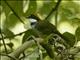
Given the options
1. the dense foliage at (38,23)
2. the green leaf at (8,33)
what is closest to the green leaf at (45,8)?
the dense foliage at (38,23)

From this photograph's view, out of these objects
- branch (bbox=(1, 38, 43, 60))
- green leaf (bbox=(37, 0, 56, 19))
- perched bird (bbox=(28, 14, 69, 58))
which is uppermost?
green leaf (bbox=(37, 0, 56, 19))

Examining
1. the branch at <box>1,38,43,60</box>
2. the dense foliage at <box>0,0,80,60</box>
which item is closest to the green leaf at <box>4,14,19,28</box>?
the dense foliage at <box>0,0,80,60</box>

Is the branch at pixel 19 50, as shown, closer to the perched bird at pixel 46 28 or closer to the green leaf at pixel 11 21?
the perched bird at pixel 46 28

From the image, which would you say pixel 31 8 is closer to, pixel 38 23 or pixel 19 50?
pixel 38 23

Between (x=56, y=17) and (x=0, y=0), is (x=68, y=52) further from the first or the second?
(x=0, y=0)

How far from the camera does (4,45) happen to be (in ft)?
2.78

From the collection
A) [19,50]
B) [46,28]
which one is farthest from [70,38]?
[19,50]

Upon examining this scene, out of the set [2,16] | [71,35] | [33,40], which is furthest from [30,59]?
[2,16]

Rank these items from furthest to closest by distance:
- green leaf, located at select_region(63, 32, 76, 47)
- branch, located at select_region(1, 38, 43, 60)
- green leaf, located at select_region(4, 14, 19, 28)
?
1. green leaf, located at select_region(4, 14, 19, 28)
2. green leaf, located at select_region(63, 32, 76, 47)
3. branch, located at select_region(1, 38, 43, 60)

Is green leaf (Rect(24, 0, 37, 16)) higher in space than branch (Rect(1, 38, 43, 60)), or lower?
higher

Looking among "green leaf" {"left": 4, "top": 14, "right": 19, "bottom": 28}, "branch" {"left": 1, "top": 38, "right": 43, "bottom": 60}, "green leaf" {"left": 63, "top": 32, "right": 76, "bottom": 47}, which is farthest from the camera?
"green leaf" {"left": 4, "top": 14, "right": 19, "bottom": 28}

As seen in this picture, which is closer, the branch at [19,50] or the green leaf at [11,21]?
the branch at [19,50]

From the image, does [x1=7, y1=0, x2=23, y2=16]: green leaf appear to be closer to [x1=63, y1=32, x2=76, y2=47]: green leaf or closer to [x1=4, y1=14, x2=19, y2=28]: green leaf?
[x1=4, y1=14, x2=19, y2=28]: green leaf

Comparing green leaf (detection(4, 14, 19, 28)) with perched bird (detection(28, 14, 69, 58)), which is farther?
green leaf (detection(4, 14, 19, 28))
